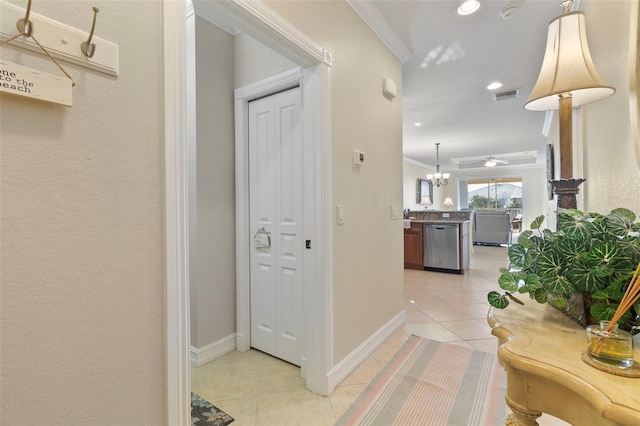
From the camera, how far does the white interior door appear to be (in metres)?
2.07

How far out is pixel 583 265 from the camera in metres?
0.69

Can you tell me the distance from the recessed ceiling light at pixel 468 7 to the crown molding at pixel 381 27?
528 millimetres

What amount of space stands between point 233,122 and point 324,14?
3.47 feet

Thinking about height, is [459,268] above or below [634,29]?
below

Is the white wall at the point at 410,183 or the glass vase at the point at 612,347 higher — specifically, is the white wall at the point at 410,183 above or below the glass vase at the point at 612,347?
above

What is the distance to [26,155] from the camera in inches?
28.6

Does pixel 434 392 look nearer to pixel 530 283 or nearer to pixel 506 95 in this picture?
pixel 530 283

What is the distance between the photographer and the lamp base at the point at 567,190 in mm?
972

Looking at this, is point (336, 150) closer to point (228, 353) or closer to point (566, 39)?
point (566, 39)

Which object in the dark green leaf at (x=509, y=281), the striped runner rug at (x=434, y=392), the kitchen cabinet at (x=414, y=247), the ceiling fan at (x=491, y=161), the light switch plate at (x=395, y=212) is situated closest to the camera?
the dark green leaf at (x=509, y=281)

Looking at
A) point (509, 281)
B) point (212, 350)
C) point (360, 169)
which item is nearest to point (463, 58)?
point (360, 169)

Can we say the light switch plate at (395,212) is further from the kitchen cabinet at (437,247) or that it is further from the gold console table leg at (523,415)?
the kitchen cabinet at (437,247)

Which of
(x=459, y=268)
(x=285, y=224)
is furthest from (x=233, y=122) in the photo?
(x=459, y=268)

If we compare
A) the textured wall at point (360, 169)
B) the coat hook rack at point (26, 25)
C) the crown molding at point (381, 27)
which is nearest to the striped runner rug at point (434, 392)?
the textured wall at point (360, 169)
